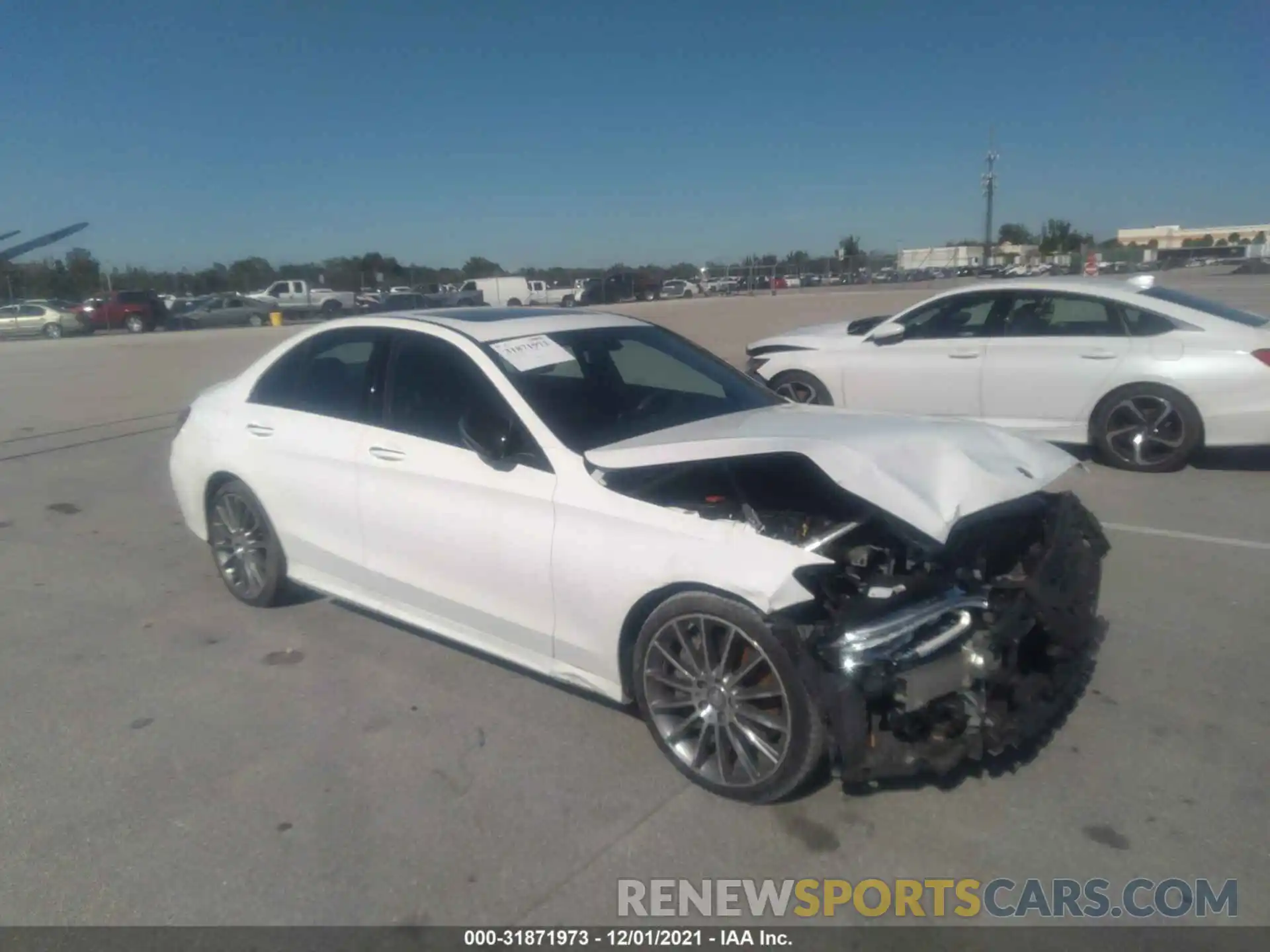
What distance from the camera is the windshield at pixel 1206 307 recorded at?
766 centimetres

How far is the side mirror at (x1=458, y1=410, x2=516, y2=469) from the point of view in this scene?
12.7ft

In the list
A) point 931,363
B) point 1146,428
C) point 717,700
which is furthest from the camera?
point 931,363

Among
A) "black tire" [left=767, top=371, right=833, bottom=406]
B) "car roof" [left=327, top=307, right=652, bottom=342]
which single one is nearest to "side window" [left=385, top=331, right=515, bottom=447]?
"car roof" [left=327, top=307, right=652, bottom=342]

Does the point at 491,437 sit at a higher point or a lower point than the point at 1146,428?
higher

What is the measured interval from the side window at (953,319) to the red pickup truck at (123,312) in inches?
1512

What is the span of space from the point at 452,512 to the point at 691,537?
4.01 ft

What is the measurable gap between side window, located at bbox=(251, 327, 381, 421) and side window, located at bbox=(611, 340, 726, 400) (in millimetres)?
1231

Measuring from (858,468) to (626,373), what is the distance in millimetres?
1744

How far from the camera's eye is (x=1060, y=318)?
8.14 metres

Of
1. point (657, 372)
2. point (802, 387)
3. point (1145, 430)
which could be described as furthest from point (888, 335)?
point (657, 372)

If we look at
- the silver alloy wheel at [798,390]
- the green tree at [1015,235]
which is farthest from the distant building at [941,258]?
the silver alloy wheel at [798,390]

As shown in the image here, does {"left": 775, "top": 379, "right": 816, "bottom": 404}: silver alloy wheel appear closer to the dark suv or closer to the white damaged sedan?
the white damaged sedan

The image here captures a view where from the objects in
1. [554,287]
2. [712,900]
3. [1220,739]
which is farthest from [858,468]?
[554,287]

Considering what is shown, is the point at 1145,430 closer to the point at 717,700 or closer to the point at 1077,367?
the point at 1077,367
